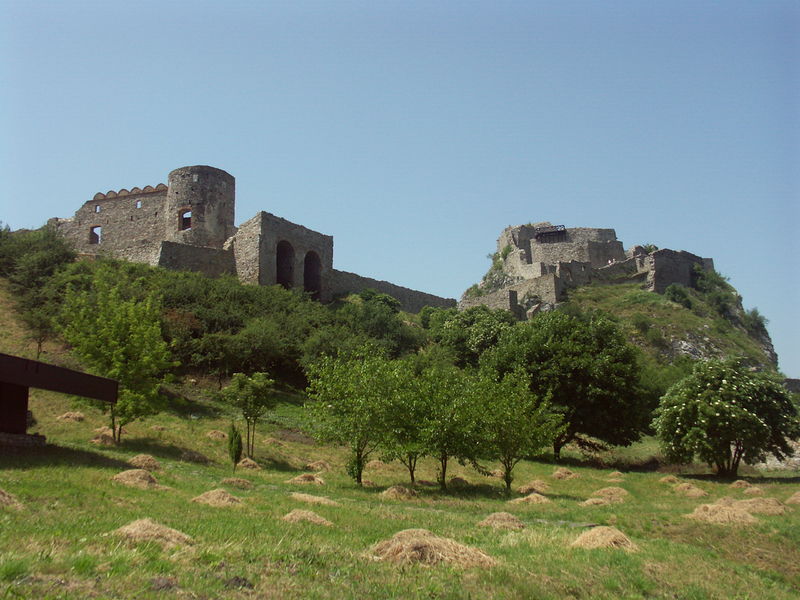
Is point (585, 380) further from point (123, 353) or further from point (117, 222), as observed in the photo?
point (117, 222)

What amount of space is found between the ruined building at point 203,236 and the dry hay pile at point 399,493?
26058 mm

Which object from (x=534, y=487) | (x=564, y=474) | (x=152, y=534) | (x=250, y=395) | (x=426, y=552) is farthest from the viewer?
(x=564, y=474)

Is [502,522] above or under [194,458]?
under

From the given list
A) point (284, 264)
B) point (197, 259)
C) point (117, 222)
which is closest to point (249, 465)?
point (197, 259)

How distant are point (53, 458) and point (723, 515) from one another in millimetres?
13705

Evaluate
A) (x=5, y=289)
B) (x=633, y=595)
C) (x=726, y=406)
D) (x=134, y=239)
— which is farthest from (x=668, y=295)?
(x=633, y=595)

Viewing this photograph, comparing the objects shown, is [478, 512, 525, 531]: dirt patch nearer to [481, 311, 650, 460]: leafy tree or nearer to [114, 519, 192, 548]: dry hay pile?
[114, 519, 192, 548]: dry hay pile

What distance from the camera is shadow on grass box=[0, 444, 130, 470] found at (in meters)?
12.6

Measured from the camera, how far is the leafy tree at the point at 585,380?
→ 95.8 feet

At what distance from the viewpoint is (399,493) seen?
17.5 m

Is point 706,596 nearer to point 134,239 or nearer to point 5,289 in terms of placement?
point 5,289

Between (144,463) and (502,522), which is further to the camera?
(144,463)

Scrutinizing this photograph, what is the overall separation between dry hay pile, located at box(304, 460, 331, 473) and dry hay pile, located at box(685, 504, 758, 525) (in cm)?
1108

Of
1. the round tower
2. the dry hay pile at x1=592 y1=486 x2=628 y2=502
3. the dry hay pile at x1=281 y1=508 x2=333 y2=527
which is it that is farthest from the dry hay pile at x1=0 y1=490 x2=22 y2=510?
the round tower
